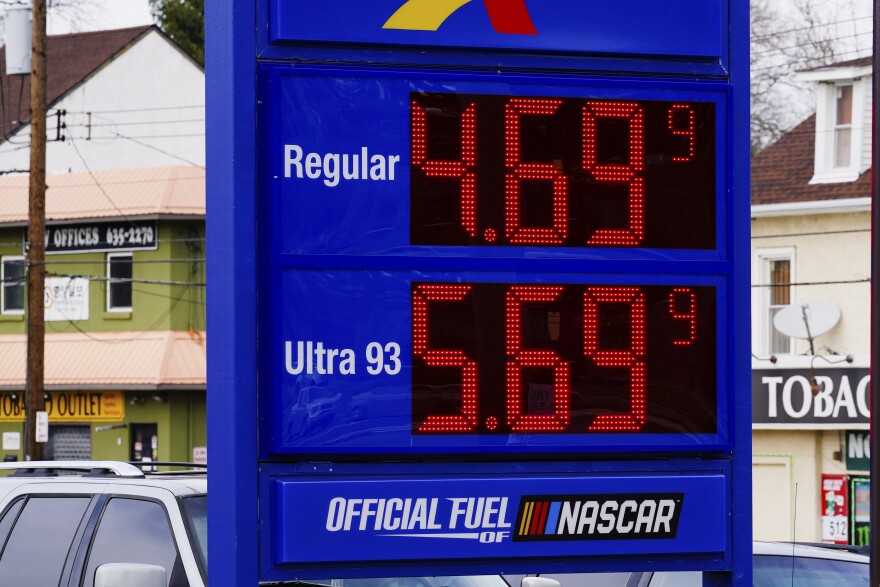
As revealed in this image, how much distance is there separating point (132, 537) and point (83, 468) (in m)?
1.25

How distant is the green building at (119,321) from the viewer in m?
39.9

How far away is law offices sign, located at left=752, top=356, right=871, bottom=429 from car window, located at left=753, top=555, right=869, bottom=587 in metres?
23.6

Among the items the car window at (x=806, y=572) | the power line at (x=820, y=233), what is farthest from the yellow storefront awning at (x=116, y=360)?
the car window at (x=806, y=572)

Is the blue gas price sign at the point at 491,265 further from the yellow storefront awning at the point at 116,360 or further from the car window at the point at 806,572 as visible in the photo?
the yellow storefront awning at the point at 116,360

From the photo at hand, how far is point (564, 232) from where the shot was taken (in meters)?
5.64

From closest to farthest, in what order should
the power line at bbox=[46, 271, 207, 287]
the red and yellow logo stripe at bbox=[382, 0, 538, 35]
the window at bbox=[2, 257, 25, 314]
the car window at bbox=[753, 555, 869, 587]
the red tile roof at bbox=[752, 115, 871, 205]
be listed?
the red and yellow logo stripe at bbox=[382, 0, 538, 35]
the car window at bbox=[753, 555, 869, 587]
the red tile roof at bbox=[752, 115, 871, 205]
the power line at bbox=[46, 271, 207, 287]
the window at bbox=[2, 257, 25, 314]

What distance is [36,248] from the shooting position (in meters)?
28.1

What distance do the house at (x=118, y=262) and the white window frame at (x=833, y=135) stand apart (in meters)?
15.7

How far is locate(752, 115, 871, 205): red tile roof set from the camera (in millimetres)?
32438

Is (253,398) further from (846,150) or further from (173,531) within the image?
(846,150)

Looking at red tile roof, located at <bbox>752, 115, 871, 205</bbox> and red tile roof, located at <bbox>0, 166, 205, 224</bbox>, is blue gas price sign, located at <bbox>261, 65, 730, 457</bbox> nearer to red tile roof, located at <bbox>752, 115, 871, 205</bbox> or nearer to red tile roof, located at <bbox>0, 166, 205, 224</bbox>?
red tile roof, located at <bbox>752, 115, 871, 205</bbox>

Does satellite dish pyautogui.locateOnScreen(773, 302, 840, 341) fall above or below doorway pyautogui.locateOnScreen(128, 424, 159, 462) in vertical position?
above

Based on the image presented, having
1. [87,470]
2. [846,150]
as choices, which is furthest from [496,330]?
[846,150]

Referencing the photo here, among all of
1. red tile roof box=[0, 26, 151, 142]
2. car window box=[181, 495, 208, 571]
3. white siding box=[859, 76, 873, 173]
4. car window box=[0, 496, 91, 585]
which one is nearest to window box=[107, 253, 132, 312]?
red tile roof box=[0, 26, 151, 142]
